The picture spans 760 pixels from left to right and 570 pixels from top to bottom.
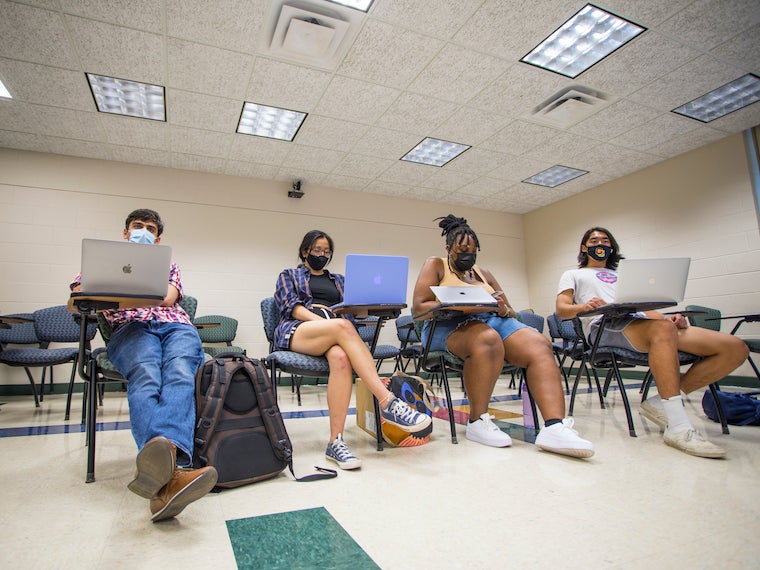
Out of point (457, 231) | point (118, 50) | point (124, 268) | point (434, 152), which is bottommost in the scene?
point (124, 268)

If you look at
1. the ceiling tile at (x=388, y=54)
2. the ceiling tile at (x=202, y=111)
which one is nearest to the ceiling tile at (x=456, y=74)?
the ceiling tile at (x=388, y=54)

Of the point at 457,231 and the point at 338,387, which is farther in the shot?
the point at 457,231

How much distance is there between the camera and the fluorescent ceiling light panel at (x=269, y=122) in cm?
394

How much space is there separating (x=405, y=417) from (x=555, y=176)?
16.1ft

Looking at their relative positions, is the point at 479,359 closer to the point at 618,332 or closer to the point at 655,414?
the point at 618,332

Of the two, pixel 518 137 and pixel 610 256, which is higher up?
pixel 518 137

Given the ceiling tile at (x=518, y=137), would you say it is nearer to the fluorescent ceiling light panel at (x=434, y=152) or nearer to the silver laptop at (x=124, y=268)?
the fluorescent ceiling light panel at (x=434, y=152)

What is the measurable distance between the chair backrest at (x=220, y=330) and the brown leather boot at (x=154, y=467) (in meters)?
3.64

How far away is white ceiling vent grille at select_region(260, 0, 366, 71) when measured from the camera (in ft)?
9.02

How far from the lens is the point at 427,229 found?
20.6 ft

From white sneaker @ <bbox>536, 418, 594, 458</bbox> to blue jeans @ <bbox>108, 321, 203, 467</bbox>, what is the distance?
4.58 ft

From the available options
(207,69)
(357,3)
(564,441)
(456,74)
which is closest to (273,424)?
(564,441)

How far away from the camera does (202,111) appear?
3.84 m

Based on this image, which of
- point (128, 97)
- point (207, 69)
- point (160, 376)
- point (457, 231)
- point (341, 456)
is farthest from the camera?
point (128, 97)
